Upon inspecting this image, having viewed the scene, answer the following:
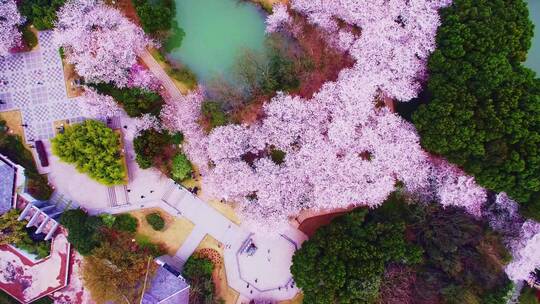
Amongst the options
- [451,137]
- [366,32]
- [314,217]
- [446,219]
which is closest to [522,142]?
[451,137]

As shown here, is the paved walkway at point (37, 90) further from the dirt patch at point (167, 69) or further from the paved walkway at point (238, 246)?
the paved walkway at point (238, 246)

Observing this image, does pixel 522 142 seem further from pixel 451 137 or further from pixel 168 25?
pixel 168 25

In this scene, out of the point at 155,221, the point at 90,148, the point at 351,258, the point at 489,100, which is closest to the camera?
the point at 489,100

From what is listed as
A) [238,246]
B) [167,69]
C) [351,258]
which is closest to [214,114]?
[167,69]

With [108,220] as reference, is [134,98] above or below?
above

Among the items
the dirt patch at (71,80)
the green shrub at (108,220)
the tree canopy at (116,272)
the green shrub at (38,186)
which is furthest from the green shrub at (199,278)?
the dirt patch at (71,80)

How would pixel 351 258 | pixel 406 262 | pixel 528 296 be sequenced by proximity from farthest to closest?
1. pixel 528 296
2. pixel 406 262
3. pixel 351 258

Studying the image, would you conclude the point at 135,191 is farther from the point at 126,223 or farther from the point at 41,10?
the point at 41,10
